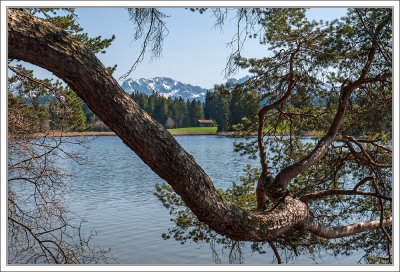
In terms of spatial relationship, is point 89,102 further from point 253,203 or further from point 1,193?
point 253,203

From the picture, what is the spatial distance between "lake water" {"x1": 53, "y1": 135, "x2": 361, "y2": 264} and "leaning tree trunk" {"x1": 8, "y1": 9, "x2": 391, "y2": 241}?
205cm

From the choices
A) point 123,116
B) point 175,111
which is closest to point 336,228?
point 123,116

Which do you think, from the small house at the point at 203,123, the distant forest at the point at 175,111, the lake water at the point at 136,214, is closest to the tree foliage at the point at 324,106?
the lake water at the point at 136,214

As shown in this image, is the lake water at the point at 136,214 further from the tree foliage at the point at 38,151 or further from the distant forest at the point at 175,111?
the distant forest at the point at 175,111

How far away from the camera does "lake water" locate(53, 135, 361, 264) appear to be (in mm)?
6590

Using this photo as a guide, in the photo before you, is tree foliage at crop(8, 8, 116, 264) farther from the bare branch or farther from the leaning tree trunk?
the bare branch

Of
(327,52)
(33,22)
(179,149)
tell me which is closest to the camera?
(33,22)

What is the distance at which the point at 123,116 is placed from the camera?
187 cm

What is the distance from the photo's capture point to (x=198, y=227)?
5.16 meters

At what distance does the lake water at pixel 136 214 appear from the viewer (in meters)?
6.59

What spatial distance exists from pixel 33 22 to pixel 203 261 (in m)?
5.41

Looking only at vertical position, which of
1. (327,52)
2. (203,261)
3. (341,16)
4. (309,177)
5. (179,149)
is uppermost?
(341,16)

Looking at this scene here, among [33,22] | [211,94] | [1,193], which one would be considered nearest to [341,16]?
[211,94]

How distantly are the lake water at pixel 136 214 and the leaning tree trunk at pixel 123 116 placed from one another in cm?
205
